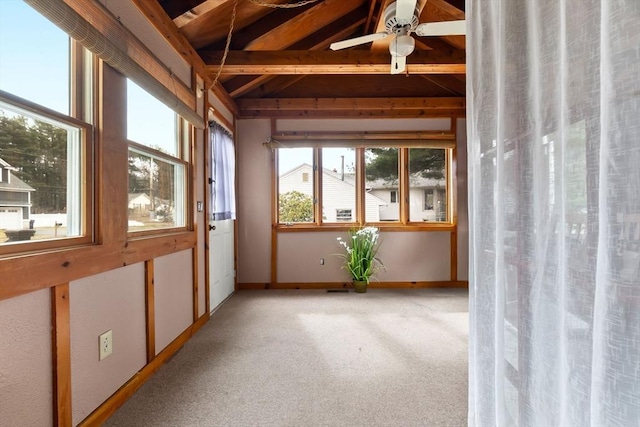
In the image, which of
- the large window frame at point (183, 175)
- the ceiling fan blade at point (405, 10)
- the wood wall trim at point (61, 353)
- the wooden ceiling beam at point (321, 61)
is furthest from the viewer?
the wooden ceiling beam at point (321, 61)

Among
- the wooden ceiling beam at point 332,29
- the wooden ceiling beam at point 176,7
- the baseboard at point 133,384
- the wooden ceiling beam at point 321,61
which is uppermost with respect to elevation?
the wooden ceiling beam at point 332,29

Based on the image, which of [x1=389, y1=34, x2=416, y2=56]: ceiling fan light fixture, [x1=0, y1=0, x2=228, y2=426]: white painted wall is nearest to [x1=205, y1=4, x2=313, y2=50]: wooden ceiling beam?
[x1=0, y1=0, x2=228, y2=426]: white painted wall

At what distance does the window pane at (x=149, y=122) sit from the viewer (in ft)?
5.97

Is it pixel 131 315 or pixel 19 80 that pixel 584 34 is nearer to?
pixel 19 80

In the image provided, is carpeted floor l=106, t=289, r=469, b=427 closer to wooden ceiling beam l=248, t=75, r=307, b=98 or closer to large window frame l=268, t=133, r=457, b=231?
large window frame l=268, t=133, r=457, b=231

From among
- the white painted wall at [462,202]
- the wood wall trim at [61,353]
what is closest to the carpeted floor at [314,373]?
the wood wall trim at [61,353]

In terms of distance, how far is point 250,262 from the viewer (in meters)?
4.11

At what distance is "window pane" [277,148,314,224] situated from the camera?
415cm

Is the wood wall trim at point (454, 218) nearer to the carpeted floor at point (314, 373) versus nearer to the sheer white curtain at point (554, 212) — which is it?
the carpeted floor at point (314, 373)

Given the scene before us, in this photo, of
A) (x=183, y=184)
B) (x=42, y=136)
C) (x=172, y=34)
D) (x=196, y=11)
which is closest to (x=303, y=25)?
→ (x=196, y=11)

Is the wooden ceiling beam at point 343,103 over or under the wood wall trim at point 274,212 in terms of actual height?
over

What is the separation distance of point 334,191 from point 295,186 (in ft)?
1.85

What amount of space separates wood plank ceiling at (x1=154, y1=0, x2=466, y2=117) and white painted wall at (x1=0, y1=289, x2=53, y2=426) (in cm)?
215

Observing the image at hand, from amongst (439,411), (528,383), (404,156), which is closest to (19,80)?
(528,383)
